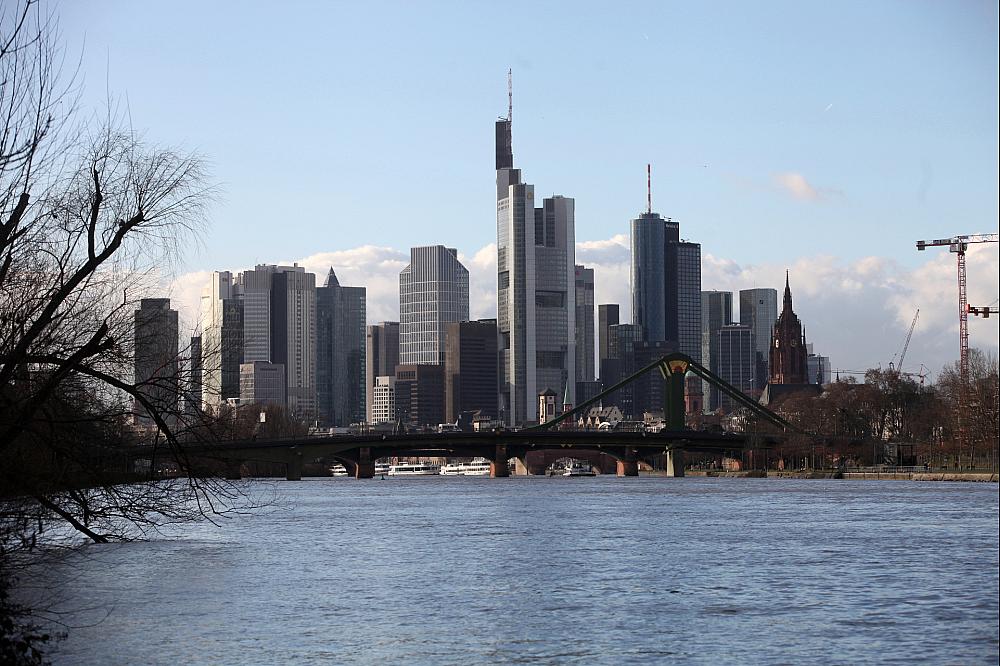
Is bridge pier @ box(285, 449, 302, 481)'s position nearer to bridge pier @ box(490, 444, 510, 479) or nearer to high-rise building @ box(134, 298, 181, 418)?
→ bridge pier @ box(490, 444, 510, 479)

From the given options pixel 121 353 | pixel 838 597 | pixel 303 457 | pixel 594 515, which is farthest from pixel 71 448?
pixel 303 457

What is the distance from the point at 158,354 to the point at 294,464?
108952 millimetres

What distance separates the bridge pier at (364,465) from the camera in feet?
456

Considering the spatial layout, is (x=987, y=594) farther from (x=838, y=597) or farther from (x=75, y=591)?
(x=75, y=591)

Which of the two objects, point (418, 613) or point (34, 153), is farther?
point (418, 613)

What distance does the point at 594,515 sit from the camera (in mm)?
67750

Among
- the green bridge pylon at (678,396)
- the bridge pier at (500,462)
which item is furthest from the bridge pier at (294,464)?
the green bridge pylon at (678,396)

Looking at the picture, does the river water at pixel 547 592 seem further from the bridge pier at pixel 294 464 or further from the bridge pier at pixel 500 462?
the bridge pier at pixel 500 462

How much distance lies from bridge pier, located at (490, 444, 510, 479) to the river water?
269ft

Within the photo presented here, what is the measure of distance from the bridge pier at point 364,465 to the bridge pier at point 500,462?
12242 mm

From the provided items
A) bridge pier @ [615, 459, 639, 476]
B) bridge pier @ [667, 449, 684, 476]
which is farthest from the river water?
bridge pier @ [615, 459, 639, 476]

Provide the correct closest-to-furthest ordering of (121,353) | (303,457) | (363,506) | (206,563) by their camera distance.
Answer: (121,353), (206,563), (363,506), (303,457)

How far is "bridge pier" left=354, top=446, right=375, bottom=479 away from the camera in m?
139

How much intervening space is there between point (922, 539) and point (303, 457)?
275ft
